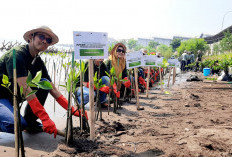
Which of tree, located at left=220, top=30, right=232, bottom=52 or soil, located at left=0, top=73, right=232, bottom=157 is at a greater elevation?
tree, located at left=220, top=30, right=232, bottom=52

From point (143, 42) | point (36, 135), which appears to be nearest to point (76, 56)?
point (36, 135)

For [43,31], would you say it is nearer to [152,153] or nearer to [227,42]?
[152,153]

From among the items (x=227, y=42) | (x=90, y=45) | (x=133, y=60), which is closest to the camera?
(x=90, y=45)

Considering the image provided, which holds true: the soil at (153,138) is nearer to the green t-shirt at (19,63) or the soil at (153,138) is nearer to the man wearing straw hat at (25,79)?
the man wearing straw hat at (25,79)

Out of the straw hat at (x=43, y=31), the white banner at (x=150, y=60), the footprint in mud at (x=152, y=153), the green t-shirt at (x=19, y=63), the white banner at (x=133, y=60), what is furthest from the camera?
the white banner at (x=150, y=60)

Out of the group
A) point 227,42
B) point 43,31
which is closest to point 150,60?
point 43,31

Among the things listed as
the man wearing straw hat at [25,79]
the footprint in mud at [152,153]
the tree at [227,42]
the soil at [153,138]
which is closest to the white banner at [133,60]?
the soil at [153,138]

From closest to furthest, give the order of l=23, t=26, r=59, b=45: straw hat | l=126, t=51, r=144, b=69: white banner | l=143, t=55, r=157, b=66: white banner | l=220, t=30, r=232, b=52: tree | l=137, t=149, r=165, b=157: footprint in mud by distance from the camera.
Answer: l=137, t=149, r=165, b=157: footprint in mud, l=23, t=26, r=59, b=45: straw hat, l=126, t=51, r=144, b=69: white banner, l=143, t=55, r=157, b=66: white banner, l=220, t=30, r=232, b=52: tree

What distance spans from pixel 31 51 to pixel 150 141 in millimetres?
1754

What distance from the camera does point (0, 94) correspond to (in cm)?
245

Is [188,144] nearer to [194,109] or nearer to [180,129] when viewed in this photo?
A: [180,129]

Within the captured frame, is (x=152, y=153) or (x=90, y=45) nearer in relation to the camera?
(x=152, y=153)

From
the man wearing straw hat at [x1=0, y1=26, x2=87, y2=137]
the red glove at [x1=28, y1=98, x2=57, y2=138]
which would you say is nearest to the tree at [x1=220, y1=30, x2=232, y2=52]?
the man wearing straw hat at [x1=0, y1=26, x2=87, y2=137]

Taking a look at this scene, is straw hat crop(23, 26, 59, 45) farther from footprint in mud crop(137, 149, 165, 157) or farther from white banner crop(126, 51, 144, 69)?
footprint in mud crop(137, 149, 165, 157)
